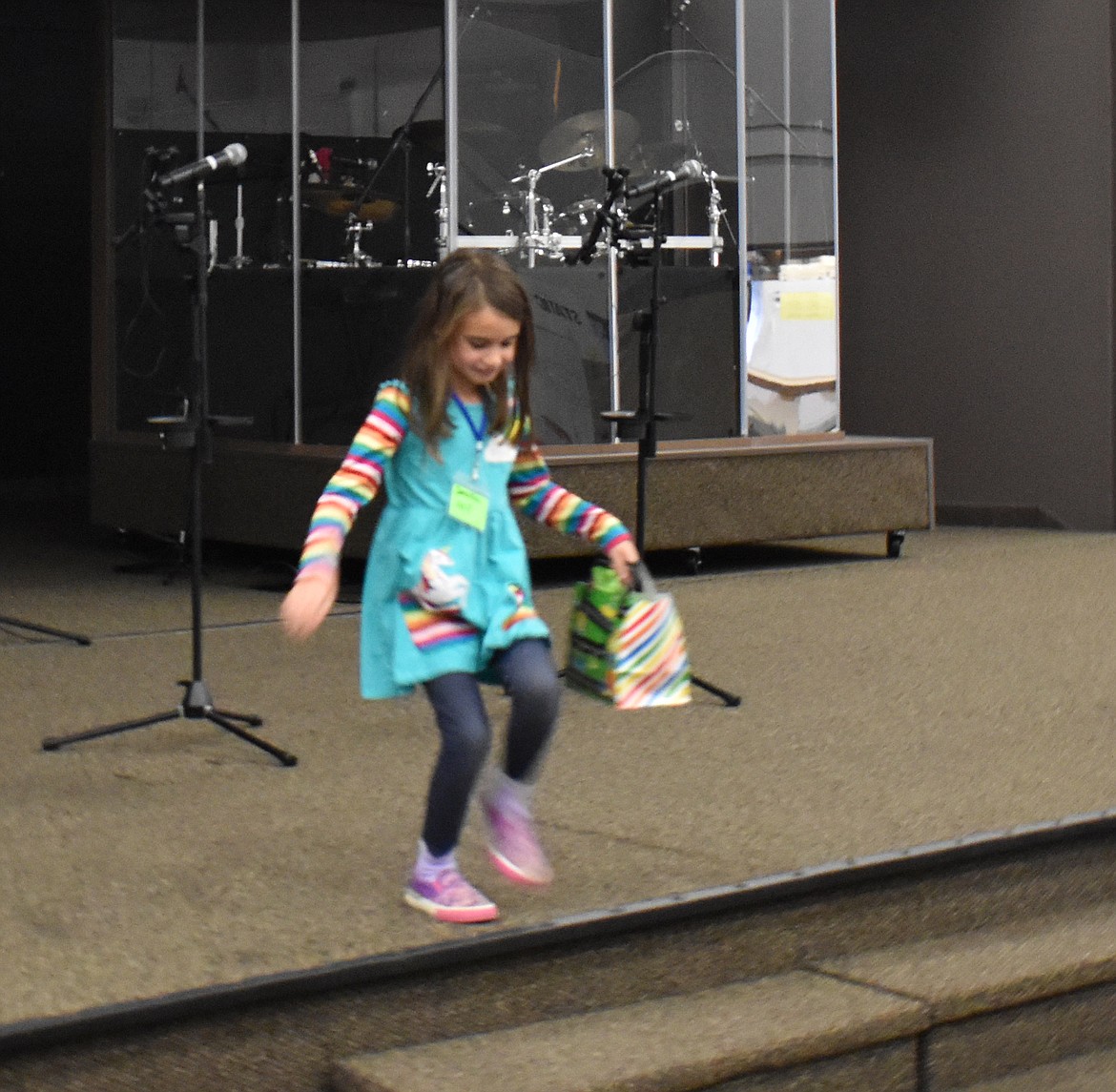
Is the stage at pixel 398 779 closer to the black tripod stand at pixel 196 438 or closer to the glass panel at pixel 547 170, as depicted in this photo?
the black tripod stand at pixel 196 438

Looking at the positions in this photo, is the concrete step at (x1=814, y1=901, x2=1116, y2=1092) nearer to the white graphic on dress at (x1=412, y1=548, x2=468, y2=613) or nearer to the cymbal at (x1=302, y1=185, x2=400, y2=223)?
the white graphic on dress at (x1=412, y1=548, x2=468, y2=613)

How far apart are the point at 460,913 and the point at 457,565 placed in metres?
0.56

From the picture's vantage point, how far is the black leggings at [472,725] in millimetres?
3074

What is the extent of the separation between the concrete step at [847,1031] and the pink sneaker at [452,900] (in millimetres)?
187

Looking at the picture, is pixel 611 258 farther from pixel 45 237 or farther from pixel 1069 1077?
pixel 45 237

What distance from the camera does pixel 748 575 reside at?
771 cm

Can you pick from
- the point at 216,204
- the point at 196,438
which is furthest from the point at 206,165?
the point at 216,204

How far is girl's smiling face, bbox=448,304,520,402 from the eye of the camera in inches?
122

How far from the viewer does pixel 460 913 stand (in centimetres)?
305

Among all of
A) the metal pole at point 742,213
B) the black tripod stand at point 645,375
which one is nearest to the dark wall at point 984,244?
the metal pole at point 742,213

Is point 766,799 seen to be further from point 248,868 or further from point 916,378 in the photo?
point 916,378

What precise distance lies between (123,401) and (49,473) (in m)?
3.65

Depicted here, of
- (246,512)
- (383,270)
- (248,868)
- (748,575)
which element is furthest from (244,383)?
(248,868)

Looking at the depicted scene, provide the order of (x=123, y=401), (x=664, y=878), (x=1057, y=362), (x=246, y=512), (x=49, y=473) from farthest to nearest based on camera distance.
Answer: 1. (x=49, y=473)
2. (x=1057, y=362)
3. (x=123, y=401)
4. (x=246, y=512)
5. (x=664, y=878)
